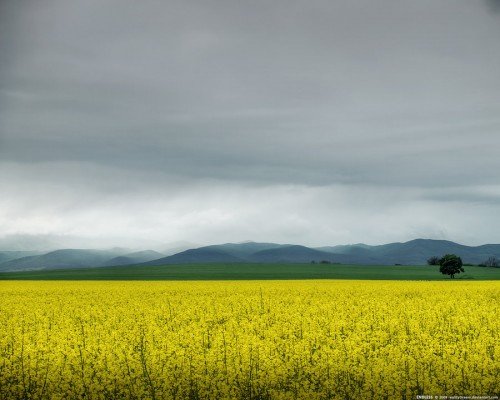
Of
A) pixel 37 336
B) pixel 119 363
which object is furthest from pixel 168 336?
pixel 37 336

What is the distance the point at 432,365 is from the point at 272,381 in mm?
4745

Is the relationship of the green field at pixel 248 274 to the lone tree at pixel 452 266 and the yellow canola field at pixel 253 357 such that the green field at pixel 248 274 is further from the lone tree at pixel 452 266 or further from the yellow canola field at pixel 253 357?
the yellow canola field at pixel 253 357

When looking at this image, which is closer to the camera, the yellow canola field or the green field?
the yellow canola field

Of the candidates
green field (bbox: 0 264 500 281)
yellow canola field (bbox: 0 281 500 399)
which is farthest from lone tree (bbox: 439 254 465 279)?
yellow canola field (bbox: 0 281 500 399)

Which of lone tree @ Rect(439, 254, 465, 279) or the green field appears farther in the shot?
lone tree @ Rect(439, 254, 465, 279)

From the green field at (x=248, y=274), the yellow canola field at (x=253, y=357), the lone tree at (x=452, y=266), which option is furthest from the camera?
the lone tree at (x=452, y=266)

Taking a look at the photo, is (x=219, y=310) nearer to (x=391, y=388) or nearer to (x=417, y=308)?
(x=417, y=308)

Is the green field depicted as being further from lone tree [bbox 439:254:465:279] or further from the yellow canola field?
the yellow canola field

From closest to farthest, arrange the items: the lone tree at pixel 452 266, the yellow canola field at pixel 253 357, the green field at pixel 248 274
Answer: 1. the yellow canola field at pixel 253 357
2. the green field at pixel 248 274
3. the lone tree at pixel 452 266

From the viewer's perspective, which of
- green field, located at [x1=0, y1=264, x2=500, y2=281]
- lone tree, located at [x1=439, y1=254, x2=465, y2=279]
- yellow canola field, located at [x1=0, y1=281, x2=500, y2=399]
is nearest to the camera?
yellow canola field, located at [x1=0, y1=281, x2=500, y2=399]

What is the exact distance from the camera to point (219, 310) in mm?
24109

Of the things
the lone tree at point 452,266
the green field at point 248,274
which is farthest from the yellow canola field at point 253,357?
the lone tree at point 452,266

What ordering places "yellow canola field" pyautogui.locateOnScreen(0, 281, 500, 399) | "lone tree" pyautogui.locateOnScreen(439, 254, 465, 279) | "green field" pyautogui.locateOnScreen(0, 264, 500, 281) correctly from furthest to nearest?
"lone tree" pyautogui.locateOnScreen(439, 254, 465, 279), "green field" pyautogui.locateOnScreen(0, 264, 500, 281), "yellow canola field" pyautogui.locateOnScreen(0, 281, 500, 399)

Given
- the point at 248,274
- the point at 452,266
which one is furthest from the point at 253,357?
the point at 248,274
